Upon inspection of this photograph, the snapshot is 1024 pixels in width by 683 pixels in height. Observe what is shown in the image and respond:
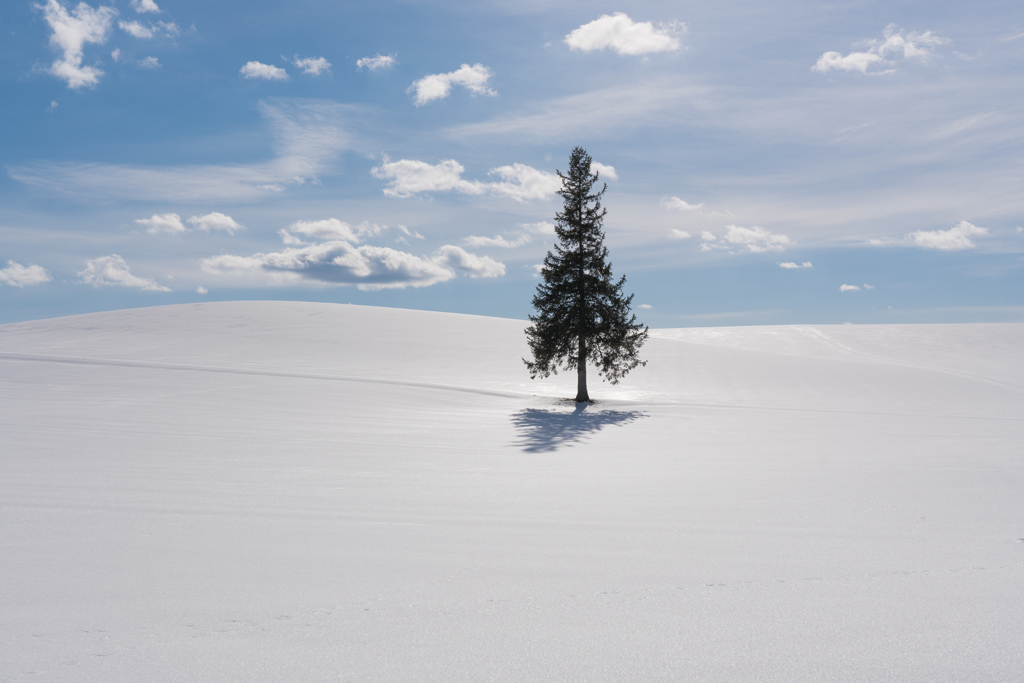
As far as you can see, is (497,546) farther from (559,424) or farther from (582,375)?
(582,375)

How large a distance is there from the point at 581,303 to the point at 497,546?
17235 mm

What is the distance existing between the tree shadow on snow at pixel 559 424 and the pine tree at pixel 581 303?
2.26 m

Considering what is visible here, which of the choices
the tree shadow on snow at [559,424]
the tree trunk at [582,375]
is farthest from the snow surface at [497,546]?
the tree trunk at [582,375]

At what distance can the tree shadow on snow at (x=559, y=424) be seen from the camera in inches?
510

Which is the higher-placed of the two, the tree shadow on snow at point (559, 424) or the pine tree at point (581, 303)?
the pine tree at point (581, 303)

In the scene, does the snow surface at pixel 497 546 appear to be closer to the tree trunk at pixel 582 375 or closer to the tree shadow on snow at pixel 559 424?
the tree shadow on snow at pixel 559 424

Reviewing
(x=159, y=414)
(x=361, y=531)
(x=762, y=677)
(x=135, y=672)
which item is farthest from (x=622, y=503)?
(x=159, y=414)

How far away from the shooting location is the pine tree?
21906mm

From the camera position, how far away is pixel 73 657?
11.3 ft

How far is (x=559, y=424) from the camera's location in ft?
53.5

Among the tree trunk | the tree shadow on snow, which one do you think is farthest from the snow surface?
the tree trunk

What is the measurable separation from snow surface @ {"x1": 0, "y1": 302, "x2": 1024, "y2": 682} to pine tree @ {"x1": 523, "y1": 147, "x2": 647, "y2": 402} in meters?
6.05

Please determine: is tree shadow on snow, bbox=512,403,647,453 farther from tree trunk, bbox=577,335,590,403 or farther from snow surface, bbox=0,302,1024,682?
tree trunk, bbox=577,335,590,403

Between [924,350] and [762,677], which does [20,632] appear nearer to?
[762,677]
